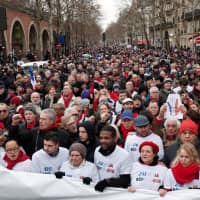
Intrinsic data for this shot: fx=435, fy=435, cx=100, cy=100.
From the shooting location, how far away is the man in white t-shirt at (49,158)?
205 inches

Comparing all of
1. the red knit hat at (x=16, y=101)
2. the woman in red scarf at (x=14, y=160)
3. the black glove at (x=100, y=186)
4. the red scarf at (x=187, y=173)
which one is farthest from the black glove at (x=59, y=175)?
the red knit hat at (x=16, y=101)

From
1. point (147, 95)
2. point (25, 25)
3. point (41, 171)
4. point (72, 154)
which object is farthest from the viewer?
point (25, 25)

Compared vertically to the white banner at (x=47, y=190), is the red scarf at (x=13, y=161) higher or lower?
higher

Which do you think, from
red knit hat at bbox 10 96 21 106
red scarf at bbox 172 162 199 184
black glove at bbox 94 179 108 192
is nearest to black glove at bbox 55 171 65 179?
black glove at bbox 94 179 108 192

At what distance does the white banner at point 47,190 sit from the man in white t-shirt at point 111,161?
0.65 ft

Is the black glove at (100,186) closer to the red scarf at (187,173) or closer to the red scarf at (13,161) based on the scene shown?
the red scarf at (187,173)

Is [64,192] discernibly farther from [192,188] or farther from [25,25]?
[25,25]

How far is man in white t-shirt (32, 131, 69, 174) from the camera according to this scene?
17.1ft

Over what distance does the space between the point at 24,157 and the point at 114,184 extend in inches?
51.5

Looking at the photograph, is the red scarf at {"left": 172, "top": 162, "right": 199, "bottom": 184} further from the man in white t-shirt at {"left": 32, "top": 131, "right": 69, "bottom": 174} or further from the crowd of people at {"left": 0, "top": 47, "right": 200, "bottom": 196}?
the man in white t-shirt at {"left": 32, "top": 131, "right": 69, "bottom": 174}

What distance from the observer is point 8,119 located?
7.36 meters

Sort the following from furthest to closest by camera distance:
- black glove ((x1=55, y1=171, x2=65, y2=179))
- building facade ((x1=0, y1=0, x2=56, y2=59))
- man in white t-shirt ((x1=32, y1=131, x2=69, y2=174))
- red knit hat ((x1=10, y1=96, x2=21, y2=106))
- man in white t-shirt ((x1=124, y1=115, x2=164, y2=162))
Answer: building facade ((x1=0, y1=0, x2=56, y2=59))
red knit hat ((x1=10, y1=96, x2=21, y2=106))
man in white t-shirt ((x1=124, y1=115, x2=164, y2=162))
man in white t-shirt ((x1=32, y1=131, x2=69, y2=174))
black glove ((x1=55, y1=171, x2=65, y2=179))

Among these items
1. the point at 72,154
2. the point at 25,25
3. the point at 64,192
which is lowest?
the point at 64,192

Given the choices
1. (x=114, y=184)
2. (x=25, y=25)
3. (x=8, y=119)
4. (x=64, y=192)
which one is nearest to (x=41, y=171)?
(x=64, y=192)
